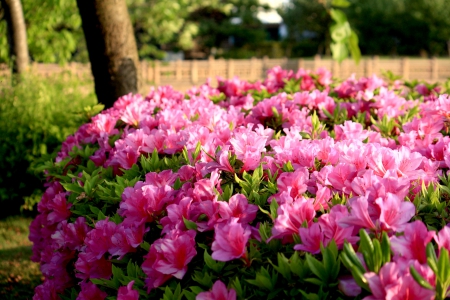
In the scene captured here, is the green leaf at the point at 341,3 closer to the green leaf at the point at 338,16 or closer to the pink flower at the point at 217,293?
the green leaf at the point at 338,16

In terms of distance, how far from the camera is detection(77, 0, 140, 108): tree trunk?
4820 mm

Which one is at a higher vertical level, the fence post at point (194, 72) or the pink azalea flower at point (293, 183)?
the fence post at point (194, 72)

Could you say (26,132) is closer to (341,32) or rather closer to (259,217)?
(341,32)

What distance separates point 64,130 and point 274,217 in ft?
20.1

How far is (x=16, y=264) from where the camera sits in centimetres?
633

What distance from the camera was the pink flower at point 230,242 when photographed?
5.72 ft

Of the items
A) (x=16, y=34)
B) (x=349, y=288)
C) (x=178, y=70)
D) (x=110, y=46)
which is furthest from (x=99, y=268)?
(x=178, y=70)

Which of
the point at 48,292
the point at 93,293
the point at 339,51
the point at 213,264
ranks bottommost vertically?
the point at 48,292

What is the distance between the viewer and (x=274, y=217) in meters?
1.88

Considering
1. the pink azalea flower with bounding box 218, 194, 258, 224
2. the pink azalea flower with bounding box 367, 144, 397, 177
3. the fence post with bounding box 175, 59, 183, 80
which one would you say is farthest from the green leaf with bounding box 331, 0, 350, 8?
the fence post with bounding box 175, 59, 183, 80

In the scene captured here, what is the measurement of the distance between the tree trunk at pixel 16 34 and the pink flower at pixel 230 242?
8.27 meters

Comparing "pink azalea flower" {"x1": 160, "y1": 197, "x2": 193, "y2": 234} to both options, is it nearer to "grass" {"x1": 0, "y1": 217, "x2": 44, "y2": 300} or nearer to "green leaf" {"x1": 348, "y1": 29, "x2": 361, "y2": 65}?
"green leaf" {"x1": 348, "y1": 29, "x2": 361, "y2": 65}

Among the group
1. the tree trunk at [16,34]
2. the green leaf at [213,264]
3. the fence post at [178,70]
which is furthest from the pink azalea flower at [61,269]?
the fence post at [178,70]

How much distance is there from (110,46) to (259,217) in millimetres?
3232
